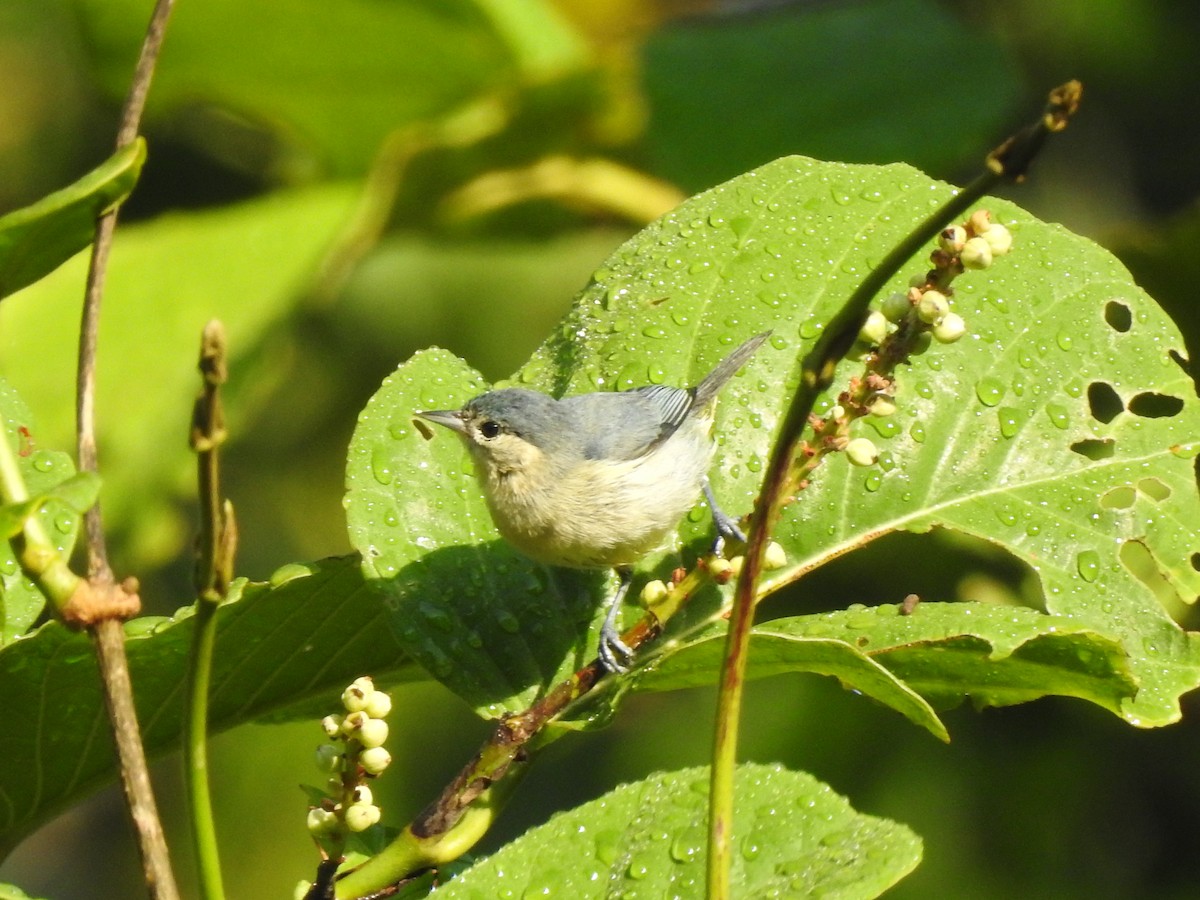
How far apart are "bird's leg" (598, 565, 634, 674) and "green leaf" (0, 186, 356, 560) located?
1.98 meters

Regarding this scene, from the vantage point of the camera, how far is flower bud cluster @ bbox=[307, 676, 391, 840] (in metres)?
1.54

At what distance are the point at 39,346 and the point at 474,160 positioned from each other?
4.62ft

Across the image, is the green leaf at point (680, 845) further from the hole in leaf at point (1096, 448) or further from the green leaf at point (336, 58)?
the green leaf at point (336, 58)

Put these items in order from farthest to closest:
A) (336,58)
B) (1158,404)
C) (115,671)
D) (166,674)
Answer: (336,58) → (1158,404) → (166,674) → (115,671)

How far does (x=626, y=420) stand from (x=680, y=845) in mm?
1436

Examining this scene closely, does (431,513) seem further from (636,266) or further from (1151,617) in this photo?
(1151,617)

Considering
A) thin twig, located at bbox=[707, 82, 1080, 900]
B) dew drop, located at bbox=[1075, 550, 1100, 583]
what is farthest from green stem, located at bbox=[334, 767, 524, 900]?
dew drop, located at bbox=[1075, 550, 1100, 583]

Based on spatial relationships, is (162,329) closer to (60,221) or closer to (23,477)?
(23,477)

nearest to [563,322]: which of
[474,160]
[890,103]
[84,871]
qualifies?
[474,160]

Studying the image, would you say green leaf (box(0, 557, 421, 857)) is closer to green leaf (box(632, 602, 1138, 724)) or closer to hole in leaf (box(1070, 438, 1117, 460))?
green leaf (box(632, 602, 1138, 724))

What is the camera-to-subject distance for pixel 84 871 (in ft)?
21.8

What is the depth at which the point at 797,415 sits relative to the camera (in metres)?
1.16

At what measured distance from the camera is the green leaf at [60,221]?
139 centimetres

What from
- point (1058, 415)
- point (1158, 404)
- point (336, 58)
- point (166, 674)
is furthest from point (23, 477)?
point (336, 58)
